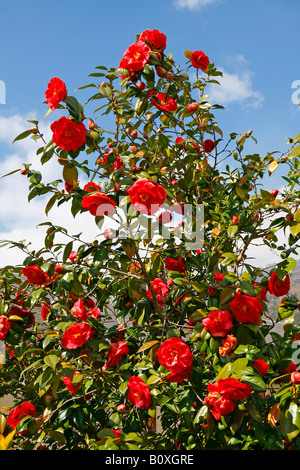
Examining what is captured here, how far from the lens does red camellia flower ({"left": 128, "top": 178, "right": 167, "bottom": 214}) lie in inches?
47.4

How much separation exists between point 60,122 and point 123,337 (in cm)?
106

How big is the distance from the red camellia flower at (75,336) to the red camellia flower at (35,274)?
33 cm

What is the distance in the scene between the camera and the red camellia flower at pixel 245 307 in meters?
1.34

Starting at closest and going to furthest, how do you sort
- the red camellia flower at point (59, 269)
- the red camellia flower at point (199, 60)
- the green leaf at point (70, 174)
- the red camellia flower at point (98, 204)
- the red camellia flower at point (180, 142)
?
1. the red camellia flower at point (98, 204)
2. the green leaf at point (70, 174)
3. the red camellia flower at point (59, 269)
4. the red camellia flower at point (199, 60)
5. the red camellia flower at point (180, 142)

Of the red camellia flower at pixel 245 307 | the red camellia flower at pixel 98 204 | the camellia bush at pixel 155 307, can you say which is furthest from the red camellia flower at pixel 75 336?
the red camellia flower at pixel 245 307

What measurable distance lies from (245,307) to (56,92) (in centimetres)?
99

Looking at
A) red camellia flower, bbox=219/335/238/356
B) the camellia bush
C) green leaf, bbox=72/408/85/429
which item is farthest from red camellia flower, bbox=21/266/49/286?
red camellia flower, bbox=219/335/238/356

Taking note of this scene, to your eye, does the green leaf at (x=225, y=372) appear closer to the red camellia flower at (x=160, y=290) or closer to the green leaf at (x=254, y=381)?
the green leaf at (x=254, y=381)

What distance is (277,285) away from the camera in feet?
4.91

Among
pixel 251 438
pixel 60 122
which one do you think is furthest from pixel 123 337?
pixel 60 122

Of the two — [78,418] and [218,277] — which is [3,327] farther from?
[218,277]

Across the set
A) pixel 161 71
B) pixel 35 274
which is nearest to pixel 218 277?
pixel 35 274

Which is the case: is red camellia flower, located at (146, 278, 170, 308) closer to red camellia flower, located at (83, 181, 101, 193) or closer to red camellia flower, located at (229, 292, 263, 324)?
red camellia flower, located at (229, 292, 263, 324)

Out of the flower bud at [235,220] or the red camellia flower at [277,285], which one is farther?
the flower bud at [235,220]
